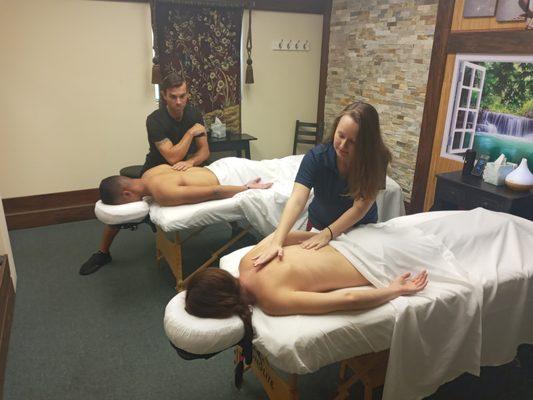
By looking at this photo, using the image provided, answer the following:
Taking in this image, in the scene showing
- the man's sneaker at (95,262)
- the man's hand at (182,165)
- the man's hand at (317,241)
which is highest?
the man's hand at (182,165)

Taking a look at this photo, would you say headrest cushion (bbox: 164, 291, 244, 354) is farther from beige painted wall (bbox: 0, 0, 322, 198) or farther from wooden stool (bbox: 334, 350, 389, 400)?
beige painted wall (bbox: 0, 0, 322, 198)

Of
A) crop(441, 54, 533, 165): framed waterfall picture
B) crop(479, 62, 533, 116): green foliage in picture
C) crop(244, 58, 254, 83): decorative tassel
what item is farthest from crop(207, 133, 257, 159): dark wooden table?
crop(479, 62, 533, 116): green foliage in picture

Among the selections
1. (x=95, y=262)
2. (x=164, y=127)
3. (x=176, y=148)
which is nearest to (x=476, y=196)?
(x=176, y=148)

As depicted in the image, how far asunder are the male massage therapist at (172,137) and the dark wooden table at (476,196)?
1.69 metres

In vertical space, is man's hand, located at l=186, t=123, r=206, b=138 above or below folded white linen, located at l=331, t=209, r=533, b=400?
above

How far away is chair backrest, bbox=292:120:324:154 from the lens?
4.48 m

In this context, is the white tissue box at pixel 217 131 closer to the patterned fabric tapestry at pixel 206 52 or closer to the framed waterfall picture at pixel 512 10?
the patterned fabric tapestry at pixel 206 52

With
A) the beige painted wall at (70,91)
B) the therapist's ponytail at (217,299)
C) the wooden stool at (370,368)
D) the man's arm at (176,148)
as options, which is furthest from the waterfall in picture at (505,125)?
the beige painted wall at (70,91)

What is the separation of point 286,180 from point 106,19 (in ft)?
6.80

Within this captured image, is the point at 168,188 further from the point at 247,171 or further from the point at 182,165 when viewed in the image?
the point at 247,171

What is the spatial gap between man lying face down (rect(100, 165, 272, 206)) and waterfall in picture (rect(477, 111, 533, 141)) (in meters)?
1.63

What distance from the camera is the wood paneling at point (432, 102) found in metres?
3.01

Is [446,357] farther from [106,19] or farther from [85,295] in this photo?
[106,19]

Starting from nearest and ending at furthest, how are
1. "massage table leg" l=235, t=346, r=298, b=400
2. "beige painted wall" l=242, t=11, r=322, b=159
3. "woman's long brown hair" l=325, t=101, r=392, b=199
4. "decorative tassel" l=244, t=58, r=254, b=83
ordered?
"massage table leg" l=235, t=346, r=298, b=400, "woman's long brown hair" l=325, t=101, r=392, b=199, "decorative tassel" l=244, t=58, r=254, b=83, "beige painted wall" l=242, t=11, r=322, b=159
